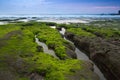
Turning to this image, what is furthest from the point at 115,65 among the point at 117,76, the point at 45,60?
the point at 45,60

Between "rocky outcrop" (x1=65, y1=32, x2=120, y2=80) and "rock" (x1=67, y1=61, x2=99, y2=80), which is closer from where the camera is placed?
"rock" (x1=67, y1=61, x2=99, y2=80)

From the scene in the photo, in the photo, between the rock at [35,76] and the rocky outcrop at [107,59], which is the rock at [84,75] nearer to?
the rock at [35,76]

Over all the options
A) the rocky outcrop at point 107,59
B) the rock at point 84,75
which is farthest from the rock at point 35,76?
the rocky outcrop at point 107,59

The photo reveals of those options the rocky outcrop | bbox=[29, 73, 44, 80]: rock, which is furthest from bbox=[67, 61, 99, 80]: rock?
the rocky outcrop

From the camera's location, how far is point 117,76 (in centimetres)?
1748

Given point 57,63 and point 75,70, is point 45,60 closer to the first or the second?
point 57,63

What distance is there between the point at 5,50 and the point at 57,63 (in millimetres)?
7909

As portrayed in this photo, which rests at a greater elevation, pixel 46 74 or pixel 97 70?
pixel 46 74

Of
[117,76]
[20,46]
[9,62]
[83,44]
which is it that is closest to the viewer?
[117,76]

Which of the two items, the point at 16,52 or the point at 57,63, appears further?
the point at 16,52

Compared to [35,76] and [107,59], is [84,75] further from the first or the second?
[107,59]

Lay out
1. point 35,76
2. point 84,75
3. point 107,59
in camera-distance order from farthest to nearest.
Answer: point 107,59
point 84,75
point 35,76

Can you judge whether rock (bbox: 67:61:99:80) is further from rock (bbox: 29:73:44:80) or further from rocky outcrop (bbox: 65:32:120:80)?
rocky outcrop (bbox: 65:32:120:80)

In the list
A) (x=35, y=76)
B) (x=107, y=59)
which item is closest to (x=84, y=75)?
(x=35, y=76)
